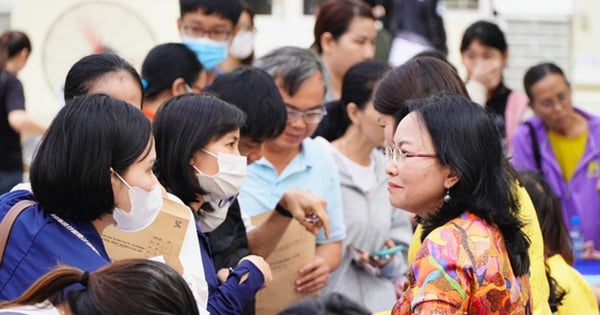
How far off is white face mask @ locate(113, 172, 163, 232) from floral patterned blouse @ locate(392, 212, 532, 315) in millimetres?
763

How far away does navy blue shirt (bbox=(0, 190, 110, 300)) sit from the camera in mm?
2943

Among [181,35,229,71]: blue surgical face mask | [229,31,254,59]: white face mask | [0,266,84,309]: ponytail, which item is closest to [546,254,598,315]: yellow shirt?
[181,35,229,71]: blue surgical face mask

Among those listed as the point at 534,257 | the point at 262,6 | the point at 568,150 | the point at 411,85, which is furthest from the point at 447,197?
the point at 262,6

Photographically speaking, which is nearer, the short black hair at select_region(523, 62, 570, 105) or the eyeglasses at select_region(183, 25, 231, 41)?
the eyeglasses at select_region(183, 25, 231, 41)

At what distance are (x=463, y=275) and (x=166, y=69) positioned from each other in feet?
7.80

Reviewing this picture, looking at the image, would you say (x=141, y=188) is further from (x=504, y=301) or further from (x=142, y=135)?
(x=504, y=301)

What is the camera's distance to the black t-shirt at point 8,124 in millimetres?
6820

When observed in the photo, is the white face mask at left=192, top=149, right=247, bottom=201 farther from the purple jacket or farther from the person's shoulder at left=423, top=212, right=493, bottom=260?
the purple jacket

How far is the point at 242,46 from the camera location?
671cm

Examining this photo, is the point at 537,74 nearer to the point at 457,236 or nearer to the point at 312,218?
the point at 312,218

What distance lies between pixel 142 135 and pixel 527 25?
9.25m

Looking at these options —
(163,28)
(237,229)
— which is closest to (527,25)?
(163,28)

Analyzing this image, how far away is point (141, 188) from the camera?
10.4 ft

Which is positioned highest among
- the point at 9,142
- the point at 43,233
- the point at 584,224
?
the point at 43,233
